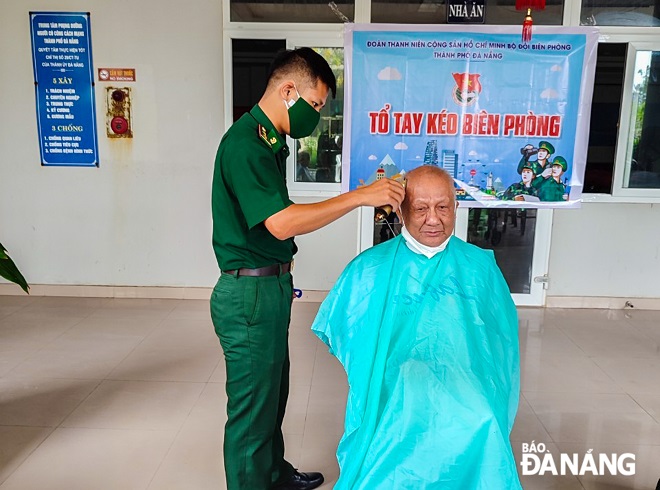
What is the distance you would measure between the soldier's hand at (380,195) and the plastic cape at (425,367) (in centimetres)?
25

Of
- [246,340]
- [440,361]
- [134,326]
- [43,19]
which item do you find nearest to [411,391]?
[440,361]

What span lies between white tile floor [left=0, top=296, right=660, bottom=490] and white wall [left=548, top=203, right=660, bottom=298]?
26 cm

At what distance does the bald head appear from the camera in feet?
5.16

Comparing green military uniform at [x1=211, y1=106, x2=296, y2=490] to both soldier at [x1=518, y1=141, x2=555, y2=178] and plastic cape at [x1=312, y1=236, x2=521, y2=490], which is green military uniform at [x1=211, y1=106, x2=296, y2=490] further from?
soldier at [x1=518, y1=141, x2=555, y2=178]

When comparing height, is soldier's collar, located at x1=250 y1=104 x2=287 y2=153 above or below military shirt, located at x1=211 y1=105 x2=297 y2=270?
above

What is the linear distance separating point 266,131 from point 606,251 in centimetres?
328

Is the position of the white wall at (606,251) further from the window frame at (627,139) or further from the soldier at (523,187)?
the soldier at (523,187)

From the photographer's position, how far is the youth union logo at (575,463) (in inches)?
81.8

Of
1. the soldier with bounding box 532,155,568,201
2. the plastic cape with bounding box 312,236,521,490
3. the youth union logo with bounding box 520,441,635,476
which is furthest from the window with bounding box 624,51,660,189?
the plastic cape with bounding box 312,236,521,490

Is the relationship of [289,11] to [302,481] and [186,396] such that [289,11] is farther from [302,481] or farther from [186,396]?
[302,481]

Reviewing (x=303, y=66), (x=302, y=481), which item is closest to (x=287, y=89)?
(x=303, y=66)

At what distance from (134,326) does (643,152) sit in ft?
12.4

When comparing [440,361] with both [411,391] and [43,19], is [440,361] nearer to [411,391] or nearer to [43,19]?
Result: [411,391]

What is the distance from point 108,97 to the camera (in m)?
3.81
